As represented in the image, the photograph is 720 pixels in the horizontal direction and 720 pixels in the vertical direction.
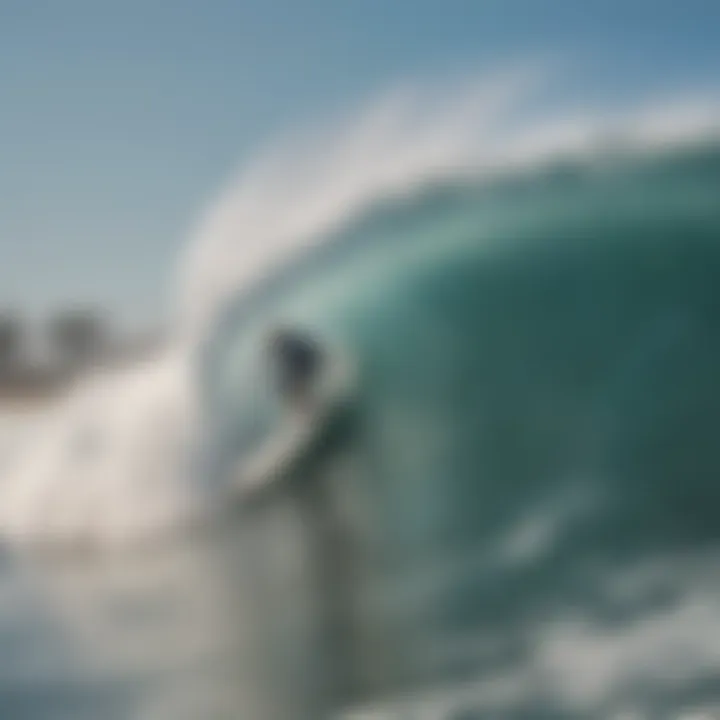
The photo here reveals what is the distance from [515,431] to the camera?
1859mm

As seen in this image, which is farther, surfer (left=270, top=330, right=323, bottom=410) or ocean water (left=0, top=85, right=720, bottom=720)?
surfer (left=270, top=330, right=323, bottom=410)

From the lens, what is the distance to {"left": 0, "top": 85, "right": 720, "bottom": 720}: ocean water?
1590 mm

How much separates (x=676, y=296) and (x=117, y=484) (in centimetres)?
108

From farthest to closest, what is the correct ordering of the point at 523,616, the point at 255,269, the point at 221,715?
1. the point at 255,269
2. the point at 523,616
3. the point at 221,715

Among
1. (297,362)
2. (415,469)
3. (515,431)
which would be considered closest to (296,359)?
(297,362)

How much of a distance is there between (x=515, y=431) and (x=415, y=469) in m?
0.20

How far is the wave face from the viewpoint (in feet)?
5.32

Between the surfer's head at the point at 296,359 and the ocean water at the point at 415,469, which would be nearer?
the ocean water at the point at 415,469

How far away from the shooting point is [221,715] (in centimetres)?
155

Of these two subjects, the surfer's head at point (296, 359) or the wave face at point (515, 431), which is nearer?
the wave face at point (515, 431)

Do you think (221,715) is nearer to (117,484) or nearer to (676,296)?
(117,484)

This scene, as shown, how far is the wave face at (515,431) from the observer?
162 cm

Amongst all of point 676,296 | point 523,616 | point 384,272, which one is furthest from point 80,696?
point 676,296

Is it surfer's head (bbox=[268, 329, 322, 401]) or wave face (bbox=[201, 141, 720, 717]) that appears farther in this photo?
surfer's head (bbox=[268, 329, 322, 401])
